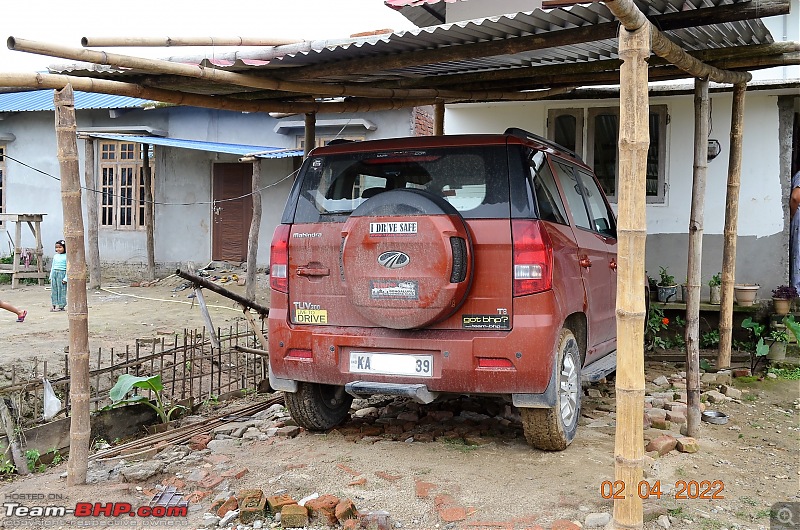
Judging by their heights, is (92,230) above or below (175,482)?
above

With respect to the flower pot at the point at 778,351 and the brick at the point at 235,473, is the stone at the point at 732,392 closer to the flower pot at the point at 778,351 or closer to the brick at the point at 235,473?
the flower pot at the point at 778,351

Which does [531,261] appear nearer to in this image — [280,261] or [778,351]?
[280,261]

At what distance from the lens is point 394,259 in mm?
4227

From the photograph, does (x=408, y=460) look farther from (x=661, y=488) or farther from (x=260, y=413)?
(x=260, y=413)

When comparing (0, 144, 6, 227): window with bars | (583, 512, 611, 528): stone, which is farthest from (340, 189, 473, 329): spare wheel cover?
(0, 144, 6, 227): window with bars

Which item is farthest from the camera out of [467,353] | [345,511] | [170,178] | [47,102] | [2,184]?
[2,184]

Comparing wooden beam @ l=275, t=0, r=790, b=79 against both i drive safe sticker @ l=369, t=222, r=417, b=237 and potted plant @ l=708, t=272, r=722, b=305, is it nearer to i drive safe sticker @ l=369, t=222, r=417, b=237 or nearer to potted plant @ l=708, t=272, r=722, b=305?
i drive safe sticker @ l=369, t=222, r=417, b=237

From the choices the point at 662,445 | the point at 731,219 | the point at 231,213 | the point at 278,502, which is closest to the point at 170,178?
the point at 231,213

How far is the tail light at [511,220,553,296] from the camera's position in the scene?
13.7 ft

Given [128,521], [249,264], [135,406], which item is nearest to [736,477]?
[128,521]

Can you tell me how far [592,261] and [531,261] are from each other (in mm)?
1260

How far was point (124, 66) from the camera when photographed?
4387 mm

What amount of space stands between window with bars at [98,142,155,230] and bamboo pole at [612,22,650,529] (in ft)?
52.2

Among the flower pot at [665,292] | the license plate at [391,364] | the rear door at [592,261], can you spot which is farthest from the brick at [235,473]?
the flower pot at [665,292]
